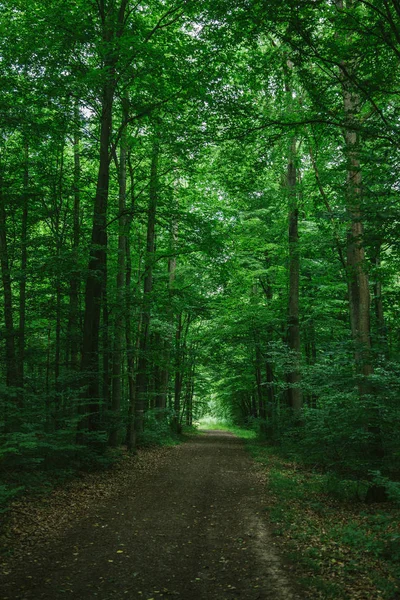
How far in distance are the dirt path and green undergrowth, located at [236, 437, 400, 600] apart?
12.4 inches

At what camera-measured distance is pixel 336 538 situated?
246 inches

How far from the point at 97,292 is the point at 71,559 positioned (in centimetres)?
764

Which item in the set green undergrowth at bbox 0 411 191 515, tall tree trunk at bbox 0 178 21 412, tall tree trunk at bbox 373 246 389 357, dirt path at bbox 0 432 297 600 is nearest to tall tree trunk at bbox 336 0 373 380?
tall tree trunk at bbox 373 246 389 357

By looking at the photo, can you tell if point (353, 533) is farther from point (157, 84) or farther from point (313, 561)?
point (157, 84)

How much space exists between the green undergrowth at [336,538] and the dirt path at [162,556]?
0.32 meters

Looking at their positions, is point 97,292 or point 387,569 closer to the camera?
point 387,569

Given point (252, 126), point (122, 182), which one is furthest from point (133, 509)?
point (122, 182)

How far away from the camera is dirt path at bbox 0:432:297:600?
183 inches

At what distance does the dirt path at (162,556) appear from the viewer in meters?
4.64

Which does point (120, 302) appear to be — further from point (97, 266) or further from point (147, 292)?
point (147, 292)

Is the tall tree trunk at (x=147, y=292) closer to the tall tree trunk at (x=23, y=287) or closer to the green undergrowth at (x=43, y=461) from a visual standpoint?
the green undergrowth at (x=43, y=461)

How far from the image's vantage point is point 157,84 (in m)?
11.3

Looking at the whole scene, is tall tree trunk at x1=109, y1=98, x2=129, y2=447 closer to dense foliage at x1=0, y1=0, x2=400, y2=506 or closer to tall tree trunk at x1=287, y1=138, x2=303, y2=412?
dense foliage at x1=0, y1=0, x2=400, y2=506

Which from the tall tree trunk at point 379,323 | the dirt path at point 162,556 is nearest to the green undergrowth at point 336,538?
the dirt path at point 162,556
